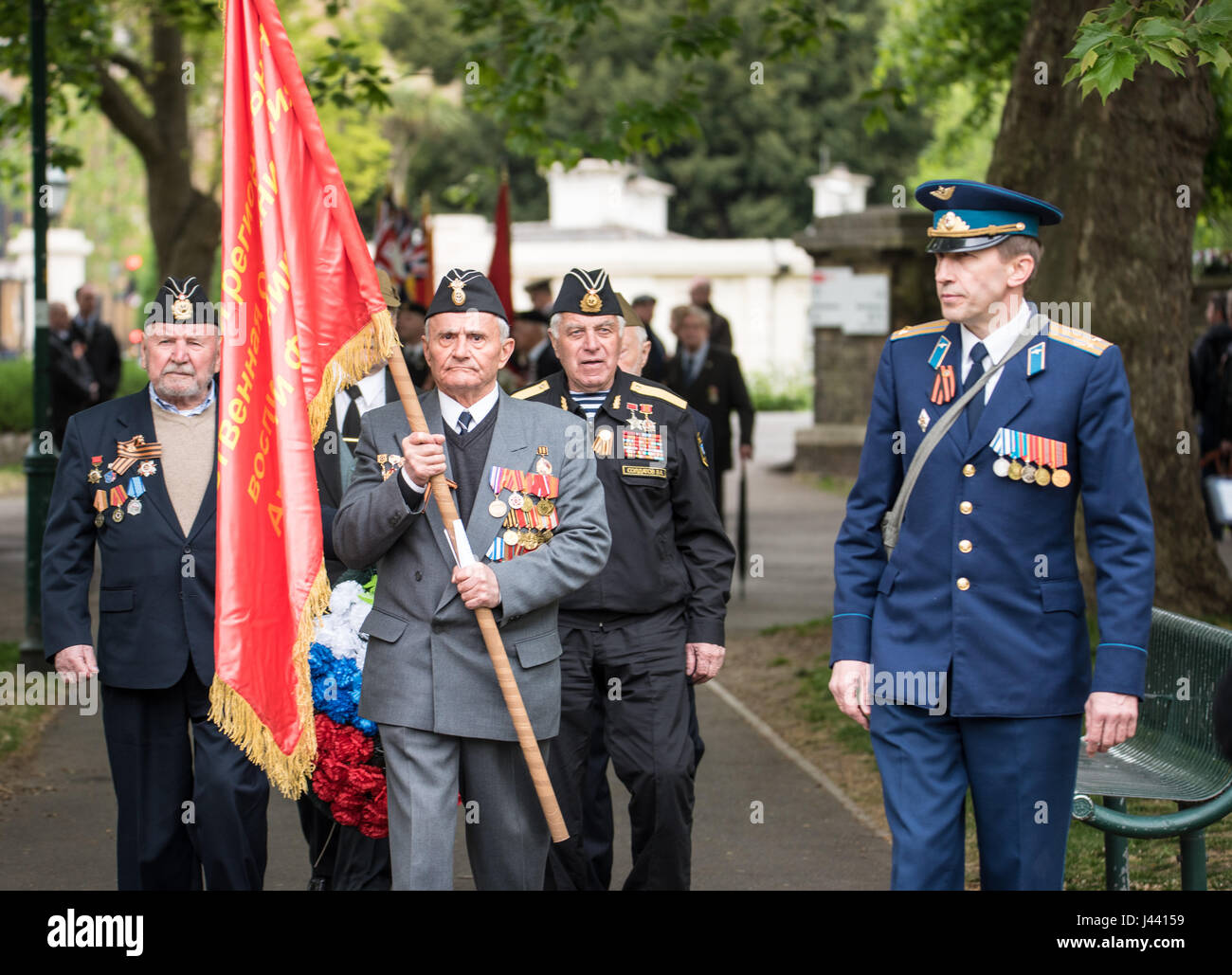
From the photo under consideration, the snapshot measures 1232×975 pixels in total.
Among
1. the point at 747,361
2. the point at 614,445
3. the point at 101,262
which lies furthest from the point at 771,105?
the point at 614,445

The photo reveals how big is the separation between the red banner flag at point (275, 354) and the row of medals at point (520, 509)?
0.53 m

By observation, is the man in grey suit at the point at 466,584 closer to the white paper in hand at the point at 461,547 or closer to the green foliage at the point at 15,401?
the white paper in hand at the point at 461,547

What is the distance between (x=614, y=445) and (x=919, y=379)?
158cm

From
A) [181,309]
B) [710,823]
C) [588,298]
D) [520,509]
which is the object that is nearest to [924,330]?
[520,509]

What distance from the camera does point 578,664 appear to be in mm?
5820

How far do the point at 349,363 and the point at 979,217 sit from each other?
178 centimetres

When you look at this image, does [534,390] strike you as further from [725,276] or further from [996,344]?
[725,276]

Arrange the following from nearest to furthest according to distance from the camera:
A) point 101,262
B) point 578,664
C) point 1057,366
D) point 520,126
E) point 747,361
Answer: point 1057,366
point 578,664
point 520,126
point 747,361
point 101,262

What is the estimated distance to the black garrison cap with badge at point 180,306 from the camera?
5.38 meters

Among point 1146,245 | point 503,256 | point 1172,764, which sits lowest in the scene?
point 1172,764

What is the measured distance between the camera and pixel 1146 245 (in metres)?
10.5

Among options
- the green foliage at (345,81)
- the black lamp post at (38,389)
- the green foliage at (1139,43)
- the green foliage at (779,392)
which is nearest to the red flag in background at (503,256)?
the green foliage at (345,81)

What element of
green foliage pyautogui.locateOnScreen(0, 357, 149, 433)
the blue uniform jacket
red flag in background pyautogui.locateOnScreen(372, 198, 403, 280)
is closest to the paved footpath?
the blue uniform jacket
